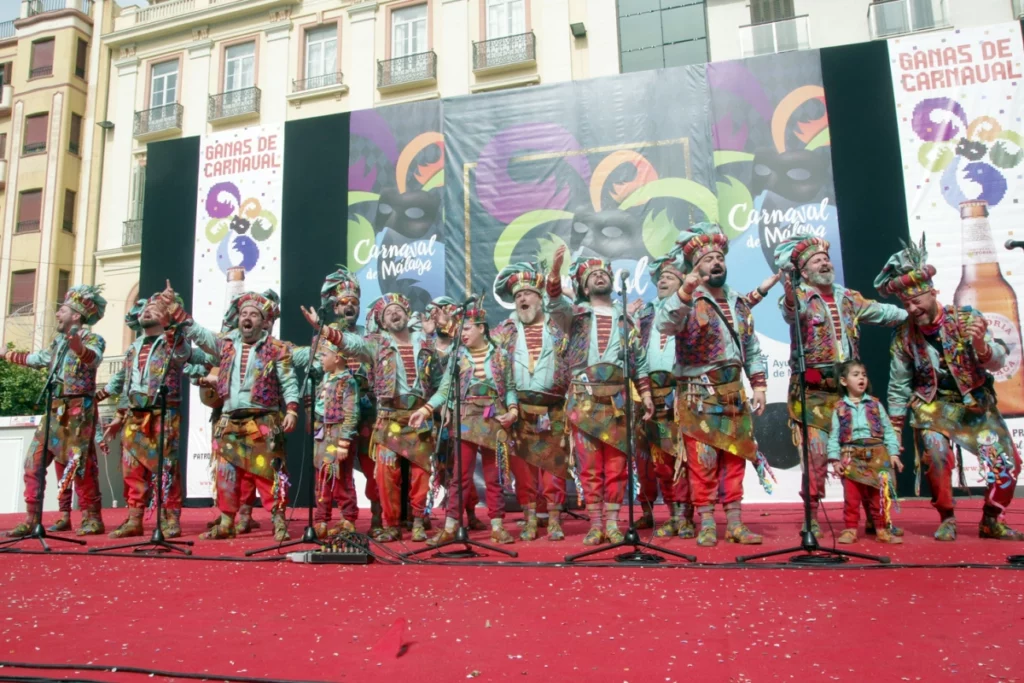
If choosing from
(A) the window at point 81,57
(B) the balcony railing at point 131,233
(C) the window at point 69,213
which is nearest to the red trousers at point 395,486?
(B) the balcony railing at point 131,233

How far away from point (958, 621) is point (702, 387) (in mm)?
2150

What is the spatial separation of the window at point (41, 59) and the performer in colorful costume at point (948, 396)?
79.1 feet

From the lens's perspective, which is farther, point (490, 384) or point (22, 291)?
point (22, 291)

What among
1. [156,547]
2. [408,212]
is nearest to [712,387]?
[156,547]

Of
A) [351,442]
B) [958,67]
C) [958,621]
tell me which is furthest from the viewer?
[958,67]

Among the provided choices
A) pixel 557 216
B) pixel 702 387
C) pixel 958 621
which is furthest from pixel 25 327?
pixel 958 621

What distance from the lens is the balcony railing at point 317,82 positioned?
57.6ft

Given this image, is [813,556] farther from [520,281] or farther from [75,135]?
[75,135]

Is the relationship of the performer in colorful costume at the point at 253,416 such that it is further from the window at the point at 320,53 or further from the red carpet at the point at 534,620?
the window at the point at 320,53

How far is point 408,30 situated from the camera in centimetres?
1738

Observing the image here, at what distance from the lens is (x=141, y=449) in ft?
20.2

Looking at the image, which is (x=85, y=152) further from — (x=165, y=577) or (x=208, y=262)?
(x=165, y=577)

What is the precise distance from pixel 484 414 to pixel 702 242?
1825 mm

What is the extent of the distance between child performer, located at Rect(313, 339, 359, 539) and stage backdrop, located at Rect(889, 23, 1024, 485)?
5.94 m
